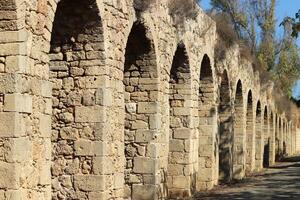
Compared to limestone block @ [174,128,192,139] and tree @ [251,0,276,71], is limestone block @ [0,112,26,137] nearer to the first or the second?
limestone block @ [174,128,192,139]

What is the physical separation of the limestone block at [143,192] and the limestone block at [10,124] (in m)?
4.74

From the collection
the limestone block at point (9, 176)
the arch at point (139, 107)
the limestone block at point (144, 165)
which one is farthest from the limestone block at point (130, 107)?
the limestone block at point (9, 176)

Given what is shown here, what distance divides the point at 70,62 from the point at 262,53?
29.5 m

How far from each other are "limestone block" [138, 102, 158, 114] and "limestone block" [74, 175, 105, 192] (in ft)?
8.42

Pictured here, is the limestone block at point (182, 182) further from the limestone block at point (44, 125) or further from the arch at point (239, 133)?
the arch at point (239, 133)

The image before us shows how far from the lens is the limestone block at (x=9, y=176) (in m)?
5.90

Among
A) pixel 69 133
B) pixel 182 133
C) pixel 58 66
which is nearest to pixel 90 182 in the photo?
pixel 69 133

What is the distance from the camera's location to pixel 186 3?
1230 cm

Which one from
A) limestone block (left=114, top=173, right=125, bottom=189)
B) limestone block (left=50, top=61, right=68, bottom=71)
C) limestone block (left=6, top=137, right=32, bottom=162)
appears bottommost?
limestone block (left=114, top=173, right=125, bottom=189)

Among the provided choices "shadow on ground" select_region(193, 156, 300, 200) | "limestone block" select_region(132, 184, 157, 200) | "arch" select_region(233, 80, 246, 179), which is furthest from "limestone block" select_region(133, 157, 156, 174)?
"arch" select_region(233, 80, 246, 179)

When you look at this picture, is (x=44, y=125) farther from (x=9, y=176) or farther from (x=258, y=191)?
(x=258, y=191)

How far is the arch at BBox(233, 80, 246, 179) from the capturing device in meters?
19.4

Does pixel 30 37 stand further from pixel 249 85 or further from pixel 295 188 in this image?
pixel 249 85

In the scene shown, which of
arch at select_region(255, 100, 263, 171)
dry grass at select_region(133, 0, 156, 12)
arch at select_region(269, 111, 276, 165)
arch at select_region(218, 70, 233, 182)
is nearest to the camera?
dry grass at select_region(133, 0, 156, 12)
